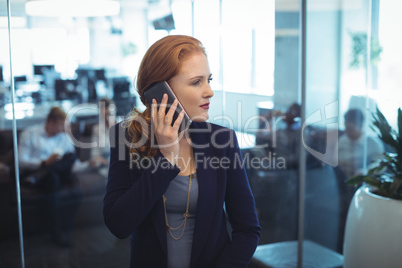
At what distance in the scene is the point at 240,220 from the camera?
1.65m

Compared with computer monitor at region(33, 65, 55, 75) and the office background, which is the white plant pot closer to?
the office background

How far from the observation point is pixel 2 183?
2.58 meters

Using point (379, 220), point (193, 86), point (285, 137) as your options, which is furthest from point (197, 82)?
point (285, 137)

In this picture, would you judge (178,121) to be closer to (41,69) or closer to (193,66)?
(193,66)

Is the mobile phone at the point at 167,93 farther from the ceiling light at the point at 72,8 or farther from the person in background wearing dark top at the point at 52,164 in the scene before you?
the person in background wearing dark top at the point at 52,164

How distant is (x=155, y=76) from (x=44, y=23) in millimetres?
1285

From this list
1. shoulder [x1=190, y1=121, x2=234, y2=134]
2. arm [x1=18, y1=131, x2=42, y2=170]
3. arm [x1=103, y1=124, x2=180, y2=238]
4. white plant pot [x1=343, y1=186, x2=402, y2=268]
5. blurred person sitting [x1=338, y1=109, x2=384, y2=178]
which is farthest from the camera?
blurred person sitting [x1=338, y1=109, x2=384, y2=178]

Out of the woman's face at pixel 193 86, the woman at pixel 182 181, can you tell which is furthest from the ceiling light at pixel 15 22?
the woman's face at pixel 193 86

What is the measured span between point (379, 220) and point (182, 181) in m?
1.67

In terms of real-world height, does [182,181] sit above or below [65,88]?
below

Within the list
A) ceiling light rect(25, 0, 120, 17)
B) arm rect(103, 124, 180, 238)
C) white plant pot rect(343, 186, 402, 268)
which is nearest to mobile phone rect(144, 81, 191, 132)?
arm rect(103, 124, 180, 238)

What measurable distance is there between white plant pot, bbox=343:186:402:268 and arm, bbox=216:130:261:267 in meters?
1.44

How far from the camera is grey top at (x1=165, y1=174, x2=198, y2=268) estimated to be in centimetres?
161

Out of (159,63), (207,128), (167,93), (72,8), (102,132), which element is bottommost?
(102,132)
